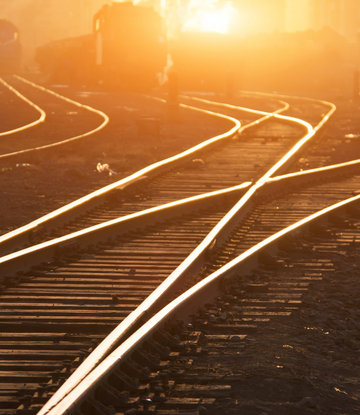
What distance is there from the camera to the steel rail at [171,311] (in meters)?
2.83

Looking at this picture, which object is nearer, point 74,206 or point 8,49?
point 74,206

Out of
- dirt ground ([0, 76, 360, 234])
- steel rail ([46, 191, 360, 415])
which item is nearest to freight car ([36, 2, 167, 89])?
dirt ground ([0, 76, 360, 234])

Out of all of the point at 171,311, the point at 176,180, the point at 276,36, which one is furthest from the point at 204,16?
the point at 171,311


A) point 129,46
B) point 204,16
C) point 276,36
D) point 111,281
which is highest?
point 204,16

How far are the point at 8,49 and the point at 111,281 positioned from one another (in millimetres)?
52502

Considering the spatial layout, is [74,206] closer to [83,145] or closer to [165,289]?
[165,289]

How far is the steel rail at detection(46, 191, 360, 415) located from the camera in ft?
9.28

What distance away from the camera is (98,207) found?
7.63m

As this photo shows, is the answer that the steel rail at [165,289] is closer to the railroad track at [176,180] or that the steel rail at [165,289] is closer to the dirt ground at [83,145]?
the railroad track at [176,180]

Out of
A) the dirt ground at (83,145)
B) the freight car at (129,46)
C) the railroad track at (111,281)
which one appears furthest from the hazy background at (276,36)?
the railroad track at (111,281)

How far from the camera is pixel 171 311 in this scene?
13.1 feet

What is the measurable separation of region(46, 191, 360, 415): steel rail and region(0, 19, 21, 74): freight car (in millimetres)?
50706

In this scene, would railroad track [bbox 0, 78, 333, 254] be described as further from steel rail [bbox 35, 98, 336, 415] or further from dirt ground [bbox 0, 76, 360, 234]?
steel rail [bbox 35, 98, 336, 415]

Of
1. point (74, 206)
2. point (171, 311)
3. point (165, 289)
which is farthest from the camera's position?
point (74, 206)
